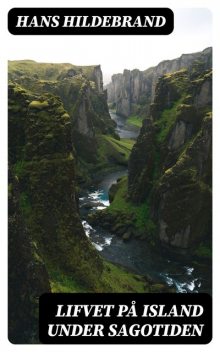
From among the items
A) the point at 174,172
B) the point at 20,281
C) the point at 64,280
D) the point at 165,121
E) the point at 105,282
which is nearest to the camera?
the point at 20,281

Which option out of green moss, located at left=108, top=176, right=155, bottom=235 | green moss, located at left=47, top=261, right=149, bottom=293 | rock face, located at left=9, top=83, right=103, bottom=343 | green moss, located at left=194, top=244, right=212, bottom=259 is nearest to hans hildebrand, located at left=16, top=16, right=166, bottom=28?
rock face, located at left=9, top=83, right=103, bottom=343

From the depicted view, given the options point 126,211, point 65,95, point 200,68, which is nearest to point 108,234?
point 126,211

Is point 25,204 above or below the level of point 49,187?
below

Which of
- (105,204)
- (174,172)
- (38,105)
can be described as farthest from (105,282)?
(105,204)

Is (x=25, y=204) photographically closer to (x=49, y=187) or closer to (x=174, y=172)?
(x=49, y=187)

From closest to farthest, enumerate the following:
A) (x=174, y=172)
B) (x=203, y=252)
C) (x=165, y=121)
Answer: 1. (x=203, y=252)
2. (x=174, y=172)
3. (x=165, y=121)

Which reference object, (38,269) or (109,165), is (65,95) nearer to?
(109,165)
